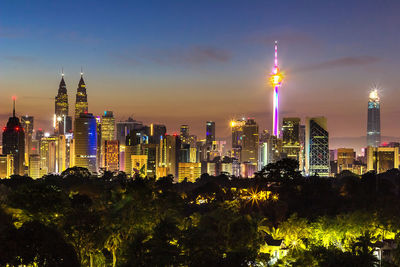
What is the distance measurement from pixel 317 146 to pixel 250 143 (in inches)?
1124

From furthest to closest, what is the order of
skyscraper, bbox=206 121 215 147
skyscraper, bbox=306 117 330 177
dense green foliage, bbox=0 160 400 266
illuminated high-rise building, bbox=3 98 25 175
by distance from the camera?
skyscraper, bbox=206 121 215 147 < skyscraper, bbox=306 117 330 177 < illuminated high-rise building, bbox=3 98 25 175 < dense green foliage, bbox=0 160 400 266

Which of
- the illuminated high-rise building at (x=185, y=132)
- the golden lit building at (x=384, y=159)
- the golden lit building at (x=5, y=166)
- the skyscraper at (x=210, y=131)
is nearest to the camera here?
the golden lit building at (x=5, y=166)

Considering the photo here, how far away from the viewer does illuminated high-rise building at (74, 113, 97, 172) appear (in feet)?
385

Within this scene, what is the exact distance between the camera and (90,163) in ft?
391

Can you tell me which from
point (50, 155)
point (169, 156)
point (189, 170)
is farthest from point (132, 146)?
point (50, 155)

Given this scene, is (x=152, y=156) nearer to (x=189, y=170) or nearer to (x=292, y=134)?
(x=189, y=170)

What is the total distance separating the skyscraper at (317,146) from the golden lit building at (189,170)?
27502mm

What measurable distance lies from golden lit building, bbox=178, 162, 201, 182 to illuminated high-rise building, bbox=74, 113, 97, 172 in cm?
2160

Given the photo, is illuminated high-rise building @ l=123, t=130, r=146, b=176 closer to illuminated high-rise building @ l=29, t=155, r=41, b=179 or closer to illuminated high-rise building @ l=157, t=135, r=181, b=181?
illuminated high-rise building @ l=157, t=135, r=181, b=181

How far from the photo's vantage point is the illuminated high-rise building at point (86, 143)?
117 m

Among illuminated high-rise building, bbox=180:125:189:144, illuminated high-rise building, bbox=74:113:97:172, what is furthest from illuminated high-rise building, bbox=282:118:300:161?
illuminated high-rise building, bbox=74:113:97:172

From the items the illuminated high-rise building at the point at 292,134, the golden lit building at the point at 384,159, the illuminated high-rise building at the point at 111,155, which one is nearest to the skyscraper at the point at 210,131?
the illuminated high-rise building at the point at 292,134

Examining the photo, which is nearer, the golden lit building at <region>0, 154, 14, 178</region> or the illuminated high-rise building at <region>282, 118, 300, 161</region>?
the golden lit building at <region>0, 154, 14, 178</region>

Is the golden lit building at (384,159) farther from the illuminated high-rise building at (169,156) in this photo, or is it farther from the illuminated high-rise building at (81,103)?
the illuminated high-rise building at (81,103)
